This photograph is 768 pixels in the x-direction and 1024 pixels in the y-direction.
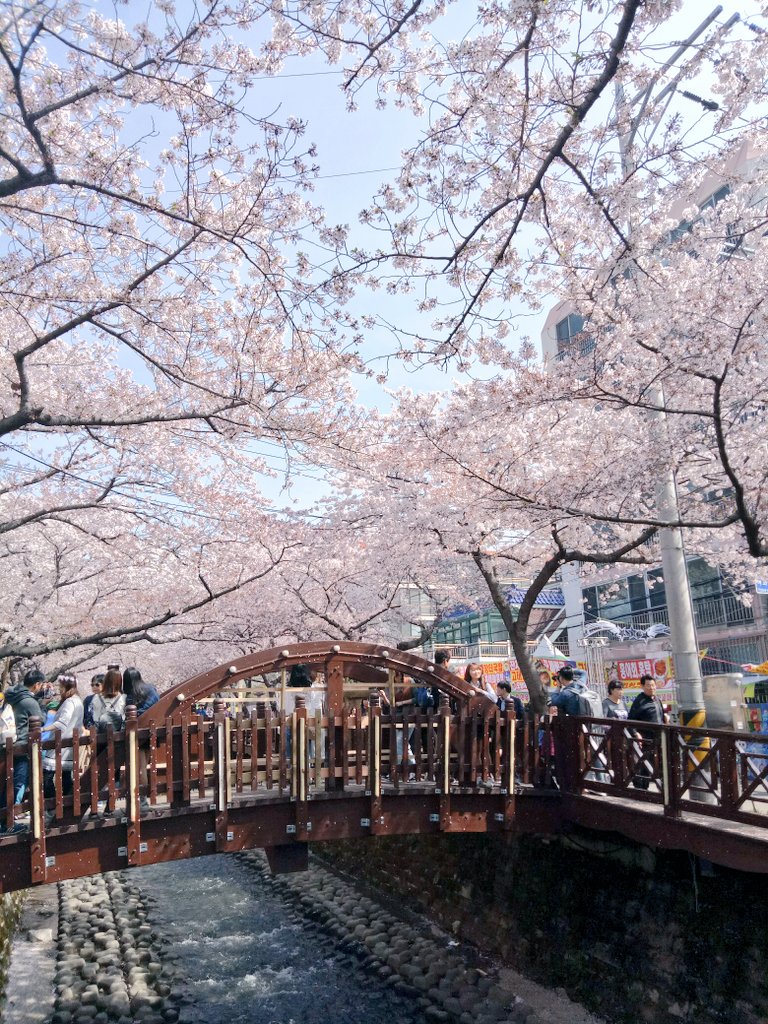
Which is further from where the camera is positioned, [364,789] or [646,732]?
[646,732]

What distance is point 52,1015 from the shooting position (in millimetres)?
10180

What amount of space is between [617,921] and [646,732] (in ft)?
7.69

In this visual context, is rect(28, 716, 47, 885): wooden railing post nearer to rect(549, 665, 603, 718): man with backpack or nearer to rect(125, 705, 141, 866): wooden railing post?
rect(125, 705, 141, 866): wooden railing post

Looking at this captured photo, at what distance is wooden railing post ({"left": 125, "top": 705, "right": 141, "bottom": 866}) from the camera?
290 inches

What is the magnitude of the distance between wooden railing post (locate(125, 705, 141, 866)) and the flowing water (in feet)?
15.1

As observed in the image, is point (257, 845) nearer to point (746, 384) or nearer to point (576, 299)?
point (576, 299)

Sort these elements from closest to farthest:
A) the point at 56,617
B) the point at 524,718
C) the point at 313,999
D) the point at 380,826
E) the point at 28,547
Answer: the point at 380,826
the point at 524,718
the point at 313,999
the point at 28,547
the point at 56,617

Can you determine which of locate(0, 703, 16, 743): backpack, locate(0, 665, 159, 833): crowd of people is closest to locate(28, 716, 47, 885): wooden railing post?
locate(0, 665, 159, 833): crowd of people

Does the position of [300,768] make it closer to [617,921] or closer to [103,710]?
[103,710]

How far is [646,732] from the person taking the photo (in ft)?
29.8

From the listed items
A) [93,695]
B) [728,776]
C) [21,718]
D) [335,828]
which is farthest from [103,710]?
[728,776]

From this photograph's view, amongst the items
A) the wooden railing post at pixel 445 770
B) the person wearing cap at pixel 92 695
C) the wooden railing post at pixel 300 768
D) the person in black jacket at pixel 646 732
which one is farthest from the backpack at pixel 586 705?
the person wearing cap at pixel 92 695

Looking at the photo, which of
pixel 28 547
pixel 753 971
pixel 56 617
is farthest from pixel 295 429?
pixel 56 617

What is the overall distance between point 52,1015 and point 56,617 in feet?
32.4
